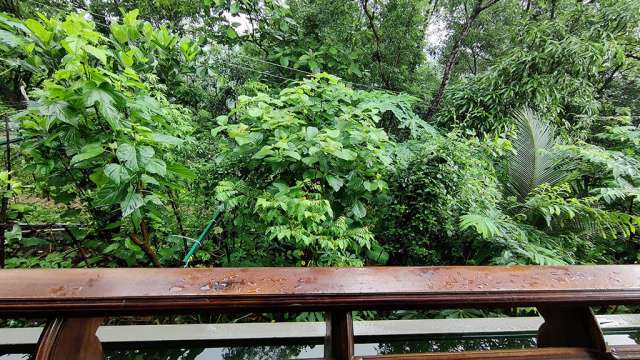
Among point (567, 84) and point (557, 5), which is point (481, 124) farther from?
point (557, 5)

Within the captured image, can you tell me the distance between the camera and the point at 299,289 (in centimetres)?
46

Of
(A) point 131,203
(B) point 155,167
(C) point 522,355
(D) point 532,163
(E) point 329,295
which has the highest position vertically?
(D) point 532,163

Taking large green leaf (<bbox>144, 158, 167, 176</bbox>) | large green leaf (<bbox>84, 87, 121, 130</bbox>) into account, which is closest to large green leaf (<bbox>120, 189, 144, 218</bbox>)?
large green leaf (<bbox>144, 158, 167, 176</bbox>)

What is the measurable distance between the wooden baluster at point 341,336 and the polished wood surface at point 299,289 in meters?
0.03

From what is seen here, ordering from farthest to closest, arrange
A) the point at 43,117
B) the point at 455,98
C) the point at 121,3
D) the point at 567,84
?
1. the point at 121,3
2. the point at 455,98
3. the point at 567,84
4. the point at 43,117

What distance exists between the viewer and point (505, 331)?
796 mm

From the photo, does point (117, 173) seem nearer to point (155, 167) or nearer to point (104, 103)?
point (155, 167)

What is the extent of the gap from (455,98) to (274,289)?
318cm

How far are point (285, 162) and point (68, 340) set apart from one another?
3.75 feet

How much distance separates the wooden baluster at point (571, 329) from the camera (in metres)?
0.52

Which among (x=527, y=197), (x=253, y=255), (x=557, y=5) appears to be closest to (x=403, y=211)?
(x=253, y=255)

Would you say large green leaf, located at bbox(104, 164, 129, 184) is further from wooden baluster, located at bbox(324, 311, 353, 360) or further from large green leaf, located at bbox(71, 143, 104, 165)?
wooden baluster, located at bbox(324, 311, 353, 360)

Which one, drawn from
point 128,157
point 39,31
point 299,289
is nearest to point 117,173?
point 128,157

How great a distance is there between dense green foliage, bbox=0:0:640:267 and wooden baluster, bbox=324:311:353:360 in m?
0.82
